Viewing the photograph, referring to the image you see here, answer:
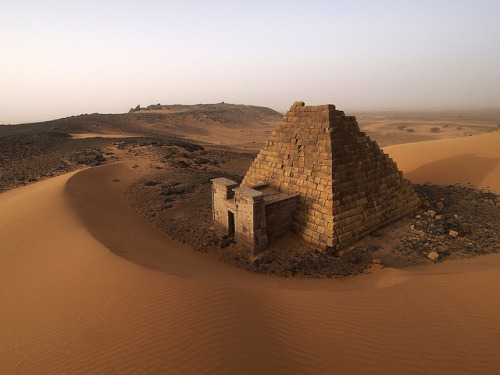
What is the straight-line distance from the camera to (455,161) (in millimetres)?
14758

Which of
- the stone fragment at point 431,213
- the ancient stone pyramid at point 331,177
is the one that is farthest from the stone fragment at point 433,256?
the stone fragment at point 431,213

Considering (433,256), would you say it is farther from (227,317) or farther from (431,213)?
(227,317)

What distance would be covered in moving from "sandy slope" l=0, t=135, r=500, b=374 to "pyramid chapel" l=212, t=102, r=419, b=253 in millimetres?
1620

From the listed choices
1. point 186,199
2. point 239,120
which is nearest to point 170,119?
point 239,120

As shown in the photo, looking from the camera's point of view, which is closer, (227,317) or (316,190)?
(227,317)

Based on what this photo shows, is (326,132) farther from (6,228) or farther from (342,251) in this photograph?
(6,228)

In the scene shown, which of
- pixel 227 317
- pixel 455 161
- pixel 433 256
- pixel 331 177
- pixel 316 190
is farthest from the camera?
pixel 455 161

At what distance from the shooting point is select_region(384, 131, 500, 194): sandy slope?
1289 centimetres

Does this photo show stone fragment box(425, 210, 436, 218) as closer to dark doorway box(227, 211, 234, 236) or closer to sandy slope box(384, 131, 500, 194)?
sandy slope box(384, 131, 500, 194)

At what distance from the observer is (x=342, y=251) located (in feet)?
23.8

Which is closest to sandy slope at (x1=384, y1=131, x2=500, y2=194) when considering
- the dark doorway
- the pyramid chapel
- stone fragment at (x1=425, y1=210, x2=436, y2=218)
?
stone fragment at (x1=425, y1=210, x2=436, y2=218)

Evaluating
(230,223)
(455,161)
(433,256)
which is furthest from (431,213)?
(455,161)

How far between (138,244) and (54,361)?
4.29 m

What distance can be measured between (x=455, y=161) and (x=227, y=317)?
53.7 ft
